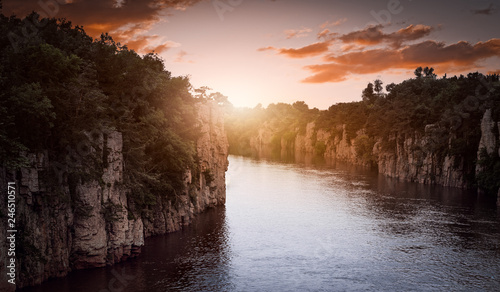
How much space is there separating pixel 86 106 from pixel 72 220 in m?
11.1

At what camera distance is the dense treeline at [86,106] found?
3391 centimetres

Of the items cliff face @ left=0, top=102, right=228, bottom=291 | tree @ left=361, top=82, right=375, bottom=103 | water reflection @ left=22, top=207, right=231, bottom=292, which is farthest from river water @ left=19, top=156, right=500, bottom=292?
tree @ left=361, top=82, right=375, bottom=103

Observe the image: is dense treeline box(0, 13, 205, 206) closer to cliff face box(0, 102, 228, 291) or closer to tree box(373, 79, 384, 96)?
cliff face box(0, 102, 228, 291)

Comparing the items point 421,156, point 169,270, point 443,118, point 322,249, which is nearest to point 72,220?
point 169,270

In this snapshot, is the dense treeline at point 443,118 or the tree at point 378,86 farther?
the tree at point 378,86

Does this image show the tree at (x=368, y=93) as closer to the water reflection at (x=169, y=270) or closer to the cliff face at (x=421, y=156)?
the cliff face at (x=421, y=156)

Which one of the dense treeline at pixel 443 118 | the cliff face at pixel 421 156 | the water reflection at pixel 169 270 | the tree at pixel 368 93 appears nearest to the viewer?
the water reflection at pixel 169 270

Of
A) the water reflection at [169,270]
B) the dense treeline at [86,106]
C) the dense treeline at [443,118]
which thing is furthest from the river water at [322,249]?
the dense treeline at [443,118]

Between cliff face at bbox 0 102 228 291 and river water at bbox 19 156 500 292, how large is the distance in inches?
49.8

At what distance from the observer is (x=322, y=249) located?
1944 inches

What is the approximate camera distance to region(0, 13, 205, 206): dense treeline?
33.9 m

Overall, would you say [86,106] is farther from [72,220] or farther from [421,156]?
[421,156]

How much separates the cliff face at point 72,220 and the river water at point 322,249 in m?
1.26

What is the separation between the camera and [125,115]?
4681 cm
